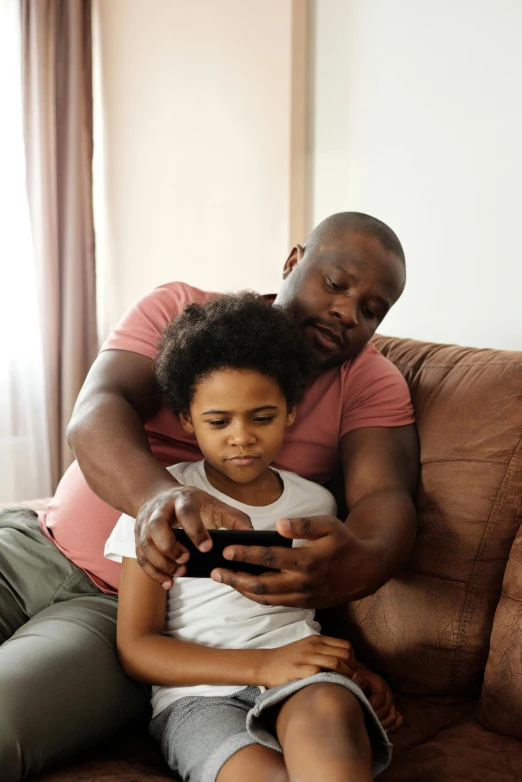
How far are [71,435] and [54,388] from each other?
229 cm

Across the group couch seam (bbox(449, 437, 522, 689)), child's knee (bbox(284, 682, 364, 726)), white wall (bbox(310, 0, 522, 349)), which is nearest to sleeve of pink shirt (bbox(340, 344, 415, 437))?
couch seam (bbox(449, 437, 522, 689))

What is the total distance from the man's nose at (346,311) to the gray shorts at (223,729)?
69 cm

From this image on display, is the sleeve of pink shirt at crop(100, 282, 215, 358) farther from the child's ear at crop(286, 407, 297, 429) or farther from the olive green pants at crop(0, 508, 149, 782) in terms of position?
the olive green pants at crop(0, 508, 149, 782)

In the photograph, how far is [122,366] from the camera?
1.63 metres

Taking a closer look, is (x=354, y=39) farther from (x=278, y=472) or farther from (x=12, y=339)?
(x=12, y=339)

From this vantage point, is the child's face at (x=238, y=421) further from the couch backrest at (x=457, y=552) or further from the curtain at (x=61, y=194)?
the curtain at (x=61, y=194)

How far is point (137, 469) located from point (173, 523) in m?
0.24

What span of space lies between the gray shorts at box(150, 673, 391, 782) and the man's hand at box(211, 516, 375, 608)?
123mm

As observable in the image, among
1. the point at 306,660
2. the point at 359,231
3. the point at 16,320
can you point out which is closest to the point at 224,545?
the point at 306,660

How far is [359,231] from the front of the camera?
1.68 meters

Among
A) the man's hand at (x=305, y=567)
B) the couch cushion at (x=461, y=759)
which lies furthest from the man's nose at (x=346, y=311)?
the couch cushion at (x=461, y=759)

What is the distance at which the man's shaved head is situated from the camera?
168 cm

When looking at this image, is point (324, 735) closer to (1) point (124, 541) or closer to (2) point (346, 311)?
(1) point (124, 541)

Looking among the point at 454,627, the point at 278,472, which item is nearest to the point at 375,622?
the point at 454,627
